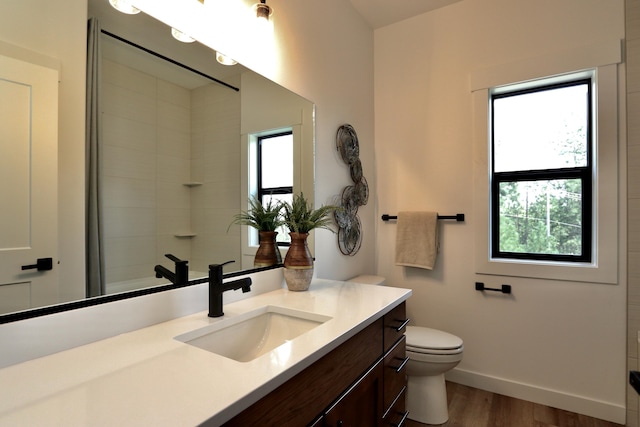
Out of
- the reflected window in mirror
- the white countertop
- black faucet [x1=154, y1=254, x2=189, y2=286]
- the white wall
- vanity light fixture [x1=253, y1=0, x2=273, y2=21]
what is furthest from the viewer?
the white wall

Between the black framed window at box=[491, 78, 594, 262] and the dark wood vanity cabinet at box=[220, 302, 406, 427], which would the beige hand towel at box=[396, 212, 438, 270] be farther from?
the dark wood vanity cabinet at box=[220, 302, 406, 427]

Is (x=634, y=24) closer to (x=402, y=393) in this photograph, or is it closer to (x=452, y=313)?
(x=452, y=313)

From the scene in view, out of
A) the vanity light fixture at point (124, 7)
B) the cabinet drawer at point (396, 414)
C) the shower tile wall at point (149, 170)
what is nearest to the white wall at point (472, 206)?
the cabinet drawer at point (396, 414)

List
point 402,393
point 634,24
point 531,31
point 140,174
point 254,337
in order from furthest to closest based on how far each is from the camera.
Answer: point 531,31
point 634,24
point 402,393
point 254,337
point 140,174

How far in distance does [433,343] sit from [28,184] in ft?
6.14

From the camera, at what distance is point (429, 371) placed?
1.79 m

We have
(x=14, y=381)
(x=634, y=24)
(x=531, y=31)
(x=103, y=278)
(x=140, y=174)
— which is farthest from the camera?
(x=531, y=31)

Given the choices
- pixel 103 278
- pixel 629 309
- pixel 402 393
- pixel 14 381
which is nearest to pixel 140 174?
pixel 103 278

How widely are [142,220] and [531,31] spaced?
2.45 m

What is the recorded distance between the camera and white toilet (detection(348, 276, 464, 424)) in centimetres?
176

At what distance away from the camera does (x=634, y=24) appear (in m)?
1.76

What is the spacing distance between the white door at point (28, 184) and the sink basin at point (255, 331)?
0.42 metres

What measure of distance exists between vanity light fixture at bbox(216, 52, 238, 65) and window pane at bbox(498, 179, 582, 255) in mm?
1878

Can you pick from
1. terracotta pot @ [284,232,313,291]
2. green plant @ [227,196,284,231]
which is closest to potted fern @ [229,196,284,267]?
green plant @ [227,196,284,231]
